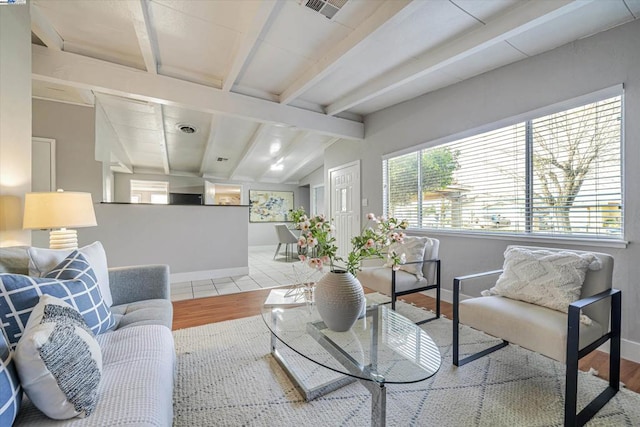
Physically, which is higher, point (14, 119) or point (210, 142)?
point (210, 142)

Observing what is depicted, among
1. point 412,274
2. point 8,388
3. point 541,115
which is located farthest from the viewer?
point 412,274

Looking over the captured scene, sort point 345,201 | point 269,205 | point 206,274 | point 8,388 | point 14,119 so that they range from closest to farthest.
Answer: point 8,388 < point 14,119 < point 206,274 < point 345,201 < point 269,205

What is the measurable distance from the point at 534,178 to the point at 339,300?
2288mm

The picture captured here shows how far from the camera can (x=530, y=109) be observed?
96.9 inches

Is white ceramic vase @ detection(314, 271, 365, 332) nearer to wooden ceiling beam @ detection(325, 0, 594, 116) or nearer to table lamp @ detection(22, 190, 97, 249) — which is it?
table lamp @ detection(22, 190, 97, 249)

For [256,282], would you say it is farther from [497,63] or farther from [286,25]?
[497,63]

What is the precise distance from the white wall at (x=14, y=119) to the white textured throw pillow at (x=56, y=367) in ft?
4.98

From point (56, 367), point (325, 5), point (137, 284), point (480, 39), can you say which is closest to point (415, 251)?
point (480, 39)

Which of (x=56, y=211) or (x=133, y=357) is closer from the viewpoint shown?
(x=133, y=357)

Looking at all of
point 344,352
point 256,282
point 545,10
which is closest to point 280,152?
point 256,282

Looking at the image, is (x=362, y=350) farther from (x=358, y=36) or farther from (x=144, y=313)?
(x=358, y=36)

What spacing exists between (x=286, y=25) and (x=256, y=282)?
3.21 m

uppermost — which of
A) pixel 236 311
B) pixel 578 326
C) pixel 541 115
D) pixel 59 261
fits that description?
pixel 541 115

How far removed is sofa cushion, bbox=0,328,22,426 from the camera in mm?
690
